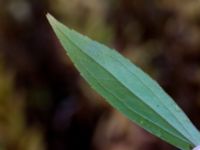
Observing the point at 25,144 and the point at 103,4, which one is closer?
the point at 25,144

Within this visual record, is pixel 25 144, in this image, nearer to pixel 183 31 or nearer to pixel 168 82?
pixel 168 82

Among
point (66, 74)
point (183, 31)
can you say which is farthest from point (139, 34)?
point (66, 74)

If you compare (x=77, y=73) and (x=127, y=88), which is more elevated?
(x=127, y=88)

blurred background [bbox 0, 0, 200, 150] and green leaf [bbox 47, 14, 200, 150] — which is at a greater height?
green leaf [bbox 47, 14, 200, 150]

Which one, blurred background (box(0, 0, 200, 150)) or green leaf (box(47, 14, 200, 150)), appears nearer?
green leaf (box(47, 14, 200, 150))

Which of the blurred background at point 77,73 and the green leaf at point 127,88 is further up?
the green leaf at point 127,88
